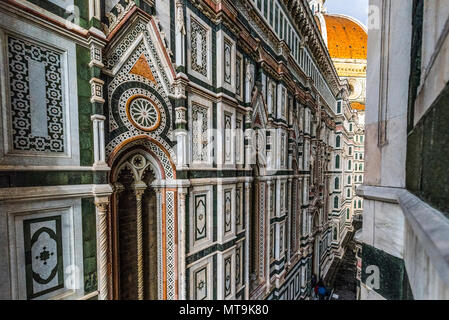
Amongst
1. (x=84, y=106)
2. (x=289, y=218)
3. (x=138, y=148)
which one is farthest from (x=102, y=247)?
(x=289, y=218)

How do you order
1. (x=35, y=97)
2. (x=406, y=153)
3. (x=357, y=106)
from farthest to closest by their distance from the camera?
(x=357, y=106) → (x=35, y=97) → (x=406, y=153)

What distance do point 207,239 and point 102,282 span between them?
1926 mm

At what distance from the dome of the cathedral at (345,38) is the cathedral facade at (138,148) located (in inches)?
1217

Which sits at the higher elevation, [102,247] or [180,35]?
[180,35]

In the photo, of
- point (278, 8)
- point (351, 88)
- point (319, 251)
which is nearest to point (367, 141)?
point (278, 8)

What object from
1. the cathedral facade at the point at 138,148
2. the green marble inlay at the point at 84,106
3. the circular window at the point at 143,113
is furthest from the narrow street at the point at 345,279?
the green marble inlay at the point at 84,106

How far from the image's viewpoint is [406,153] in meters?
1.52

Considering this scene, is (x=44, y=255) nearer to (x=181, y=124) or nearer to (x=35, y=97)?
(x=35, y=97)

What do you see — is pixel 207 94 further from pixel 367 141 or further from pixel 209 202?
pixel 367 141

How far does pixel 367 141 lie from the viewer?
1921 millimetres

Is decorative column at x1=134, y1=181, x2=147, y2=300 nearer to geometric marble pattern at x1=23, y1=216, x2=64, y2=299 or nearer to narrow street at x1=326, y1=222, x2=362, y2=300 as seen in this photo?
geometric marble pattern at x1=23, y1=216, x2=64, y2=299

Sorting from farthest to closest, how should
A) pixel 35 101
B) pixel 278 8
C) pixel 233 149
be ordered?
pixel 278 8
pixel 233 149
pixel 35 101

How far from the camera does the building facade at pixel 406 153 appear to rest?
886mm

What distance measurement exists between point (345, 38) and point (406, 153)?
40.7 metres
